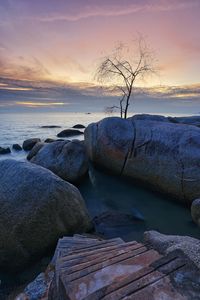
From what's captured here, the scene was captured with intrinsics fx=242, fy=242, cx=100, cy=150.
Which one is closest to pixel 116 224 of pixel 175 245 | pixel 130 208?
pixel 130 208

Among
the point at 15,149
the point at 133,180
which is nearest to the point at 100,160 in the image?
the point at 133,180

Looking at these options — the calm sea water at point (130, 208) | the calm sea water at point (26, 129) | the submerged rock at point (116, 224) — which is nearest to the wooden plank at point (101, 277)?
the calm sea water at point (130, 208)

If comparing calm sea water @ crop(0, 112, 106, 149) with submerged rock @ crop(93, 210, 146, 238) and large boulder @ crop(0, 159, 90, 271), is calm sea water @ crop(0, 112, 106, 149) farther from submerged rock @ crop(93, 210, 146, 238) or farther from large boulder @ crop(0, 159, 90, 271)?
large boulder @ crop(0, 159, 90, 271)

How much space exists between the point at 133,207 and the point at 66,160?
3685 mm

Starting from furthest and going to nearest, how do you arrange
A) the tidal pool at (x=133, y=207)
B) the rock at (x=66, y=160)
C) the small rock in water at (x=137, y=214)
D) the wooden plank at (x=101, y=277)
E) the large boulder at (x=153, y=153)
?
the rock at (x=66, y=160) < the large boulder at (x=153, y=153) < the small rock in water at (x=137, y=214) < the tidal pool at (x=133, y=207) < the wooden plank at (x=101, y=277)

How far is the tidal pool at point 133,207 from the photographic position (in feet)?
21.7

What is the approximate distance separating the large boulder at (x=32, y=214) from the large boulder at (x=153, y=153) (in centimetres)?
400

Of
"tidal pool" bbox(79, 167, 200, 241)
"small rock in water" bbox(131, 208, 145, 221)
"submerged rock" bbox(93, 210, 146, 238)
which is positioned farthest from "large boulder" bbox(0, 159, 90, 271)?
"small rock in water" bbox(131, 208, 145, 221)

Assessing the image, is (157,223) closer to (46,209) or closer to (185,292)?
(46,209)

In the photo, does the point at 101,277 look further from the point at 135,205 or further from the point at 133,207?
the point at 135,205

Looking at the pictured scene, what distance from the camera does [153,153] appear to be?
9344 millimetres

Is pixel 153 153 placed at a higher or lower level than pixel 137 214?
higher

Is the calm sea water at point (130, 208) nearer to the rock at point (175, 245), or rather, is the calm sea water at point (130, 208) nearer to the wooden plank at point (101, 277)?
the rock at point (175, 245)

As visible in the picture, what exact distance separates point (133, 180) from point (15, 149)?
614 inches
